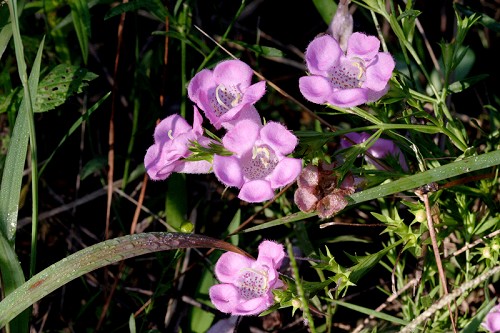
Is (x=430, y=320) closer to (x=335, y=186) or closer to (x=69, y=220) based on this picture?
(x=335, y=186)

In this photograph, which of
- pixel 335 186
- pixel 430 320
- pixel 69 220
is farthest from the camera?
pixel 69 220

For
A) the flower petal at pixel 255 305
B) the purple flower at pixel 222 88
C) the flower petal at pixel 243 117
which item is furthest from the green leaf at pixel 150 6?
the flower petal at pixel 255 305

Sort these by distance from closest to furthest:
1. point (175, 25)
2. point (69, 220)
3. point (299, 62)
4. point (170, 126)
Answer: point (170, 126)
point (175, 25)
point (69, 220)
point (299, 62)

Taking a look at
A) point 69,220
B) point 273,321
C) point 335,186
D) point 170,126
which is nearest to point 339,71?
point 335,186

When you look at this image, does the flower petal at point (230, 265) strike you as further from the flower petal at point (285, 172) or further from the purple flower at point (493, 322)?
the purple flower at point (493, 322)

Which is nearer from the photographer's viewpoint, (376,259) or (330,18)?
(376,259)

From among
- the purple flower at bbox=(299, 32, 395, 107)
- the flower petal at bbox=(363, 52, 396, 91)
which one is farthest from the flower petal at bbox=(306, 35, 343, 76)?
the flower petal at bbox=(363, 52, 396, 91)

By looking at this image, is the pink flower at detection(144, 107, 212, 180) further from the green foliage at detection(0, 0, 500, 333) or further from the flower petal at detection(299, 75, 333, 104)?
the flower petal at detection(299, 75, 333, 104)
